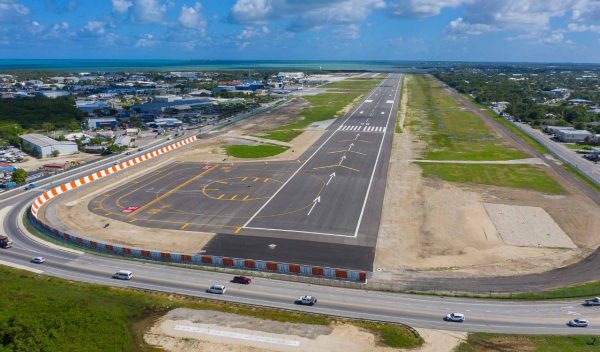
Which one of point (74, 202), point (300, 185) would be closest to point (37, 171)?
point (74, 202)

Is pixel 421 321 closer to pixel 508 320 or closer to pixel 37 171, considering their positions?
pixel 508 320

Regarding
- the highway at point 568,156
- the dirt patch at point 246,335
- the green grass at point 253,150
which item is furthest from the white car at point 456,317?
the green grass at point 253,150

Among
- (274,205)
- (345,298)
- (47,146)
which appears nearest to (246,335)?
(345,298)

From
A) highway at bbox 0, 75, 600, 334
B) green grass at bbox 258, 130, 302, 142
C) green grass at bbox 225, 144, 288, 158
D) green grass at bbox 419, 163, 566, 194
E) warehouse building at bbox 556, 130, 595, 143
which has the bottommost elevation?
highway at bbox 0, 75, 600, 334

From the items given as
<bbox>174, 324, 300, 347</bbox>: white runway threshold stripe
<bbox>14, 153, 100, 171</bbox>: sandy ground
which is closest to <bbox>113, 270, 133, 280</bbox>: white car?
<bbox>174, 324, 300, 347</bbox>: white runway threshold stripe

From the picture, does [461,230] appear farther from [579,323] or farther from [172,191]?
[172,191]

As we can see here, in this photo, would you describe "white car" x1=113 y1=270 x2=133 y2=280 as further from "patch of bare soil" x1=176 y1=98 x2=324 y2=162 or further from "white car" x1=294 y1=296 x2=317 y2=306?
"patch of bare soil" x1=176 y1=98 x2=324 y2=162
